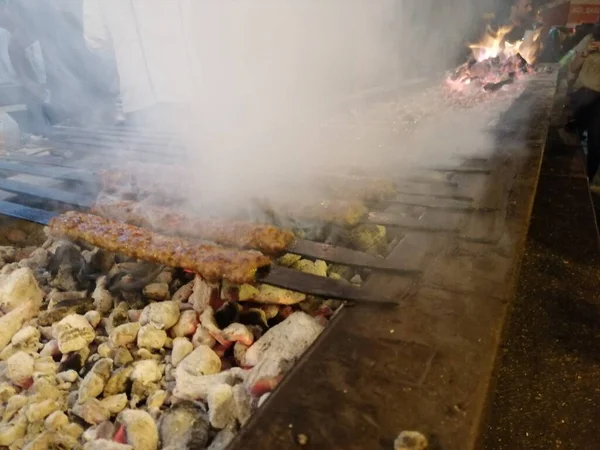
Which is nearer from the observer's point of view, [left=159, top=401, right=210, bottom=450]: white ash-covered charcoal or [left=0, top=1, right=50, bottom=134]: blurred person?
[left=159, top=401, right=210, bottom=450]: white ash-covered charcoal

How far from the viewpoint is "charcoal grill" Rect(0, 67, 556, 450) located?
1.31 meters

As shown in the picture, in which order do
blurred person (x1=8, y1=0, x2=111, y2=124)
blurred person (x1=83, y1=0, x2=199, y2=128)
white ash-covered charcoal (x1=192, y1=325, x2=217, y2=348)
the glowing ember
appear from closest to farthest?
white ash-covered charcoal (x1=192, y1=325, x2=217, y2=348) < blurred person (x1=83, y1=0, x2=199, y2=128) < blurred person (x1=8, y1=0, x2=111, y2=124) < the glowing ember

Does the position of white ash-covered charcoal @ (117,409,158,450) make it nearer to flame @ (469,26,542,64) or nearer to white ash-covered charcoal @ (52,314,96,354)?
white ash-covered charcoal @ (52,314,96,354)

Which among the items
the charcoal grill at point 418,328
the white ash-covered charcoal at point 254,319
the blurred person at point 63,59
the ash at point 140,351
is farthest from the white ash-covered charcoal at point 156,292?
the blurred person at point 63,59

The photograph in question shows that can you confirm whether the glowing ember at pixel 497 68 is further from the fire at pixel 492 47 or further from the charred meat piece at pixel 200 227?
the charred meat piece at pixel 200 227

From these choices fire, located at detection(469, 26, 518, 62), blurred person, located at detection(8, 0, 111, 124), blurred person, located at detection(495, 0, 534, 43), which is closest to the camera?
blurred person, located at detection(8, 0, 111, 124)

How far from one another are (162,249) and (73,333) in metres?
0.67

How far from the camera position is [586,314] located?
2.02 metres

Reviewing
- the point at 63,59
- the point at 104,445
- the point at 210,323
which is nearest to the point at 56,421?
the point at 104,445

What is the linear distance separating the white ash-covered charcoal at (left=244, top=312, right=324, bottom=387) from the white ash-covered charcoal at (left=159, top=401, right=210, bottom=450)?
0.84 ft

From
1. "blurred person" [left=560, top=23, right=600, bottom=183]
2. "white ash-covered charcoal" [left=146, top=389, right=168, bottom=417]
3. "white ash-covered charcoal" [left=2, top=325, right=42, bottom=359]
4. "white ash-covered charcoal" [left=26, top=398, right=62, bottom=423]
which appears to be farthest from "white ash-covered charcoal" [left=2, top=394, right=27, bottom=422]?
"blurred person" [left=560, top=23, right=600, bottom=183]

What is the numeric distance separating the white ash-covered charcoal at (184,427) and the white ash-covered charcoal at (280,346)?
0.26 m

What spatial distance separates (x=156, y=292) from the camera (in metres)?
2.59

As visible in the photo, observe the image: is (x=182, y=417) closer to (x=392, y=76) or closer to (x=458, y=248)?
(x=458, y=248)
